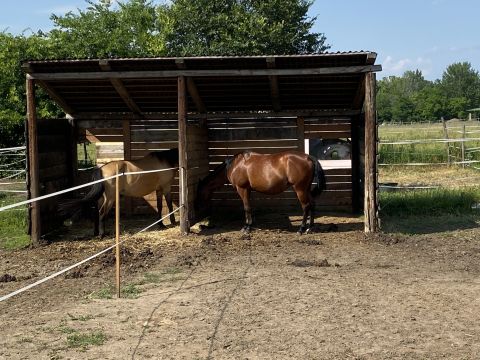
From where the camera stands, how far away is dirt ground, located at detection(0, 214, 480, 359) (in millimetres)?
4414

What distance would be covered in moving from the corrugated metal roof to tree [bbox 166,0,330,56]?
18.1 m

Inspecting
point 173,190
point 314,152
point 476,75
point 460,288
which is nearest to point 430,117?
point 476,75

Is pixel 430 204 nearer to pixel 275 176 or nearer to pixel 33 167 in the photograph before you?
pixel 275 176

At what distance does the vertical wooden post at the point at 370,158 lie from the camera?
9320mm

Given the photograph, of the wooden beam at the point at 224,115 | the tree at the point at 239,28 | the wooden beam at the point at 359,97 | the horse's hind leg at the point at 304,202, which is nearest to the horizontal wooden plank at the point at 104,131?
the wooden beam at the point at 224,115

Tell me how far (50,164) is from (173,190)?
2897mm

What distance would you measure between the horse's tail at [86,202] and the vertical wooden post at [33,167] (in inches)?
19.8

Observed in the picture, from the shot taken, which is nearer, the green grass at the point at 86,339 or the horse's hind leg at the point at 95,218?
the green grass at the point at 86,339

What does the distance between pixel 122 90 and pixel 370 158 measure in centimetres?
478

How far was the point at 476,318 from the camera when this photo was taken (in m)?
5.07

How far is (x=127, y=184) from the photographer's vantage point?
10.2 meters

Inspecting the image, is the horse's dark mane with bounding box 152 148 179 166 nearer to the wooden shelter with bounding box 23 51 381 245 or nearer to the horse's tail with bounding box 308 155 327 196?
the wooden shelter with bounding box 23 51 381 245

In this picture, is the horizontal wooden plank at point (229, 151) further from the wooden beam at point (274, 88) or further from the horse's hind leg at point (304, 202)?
the horse's hind leg at point (304, 202)

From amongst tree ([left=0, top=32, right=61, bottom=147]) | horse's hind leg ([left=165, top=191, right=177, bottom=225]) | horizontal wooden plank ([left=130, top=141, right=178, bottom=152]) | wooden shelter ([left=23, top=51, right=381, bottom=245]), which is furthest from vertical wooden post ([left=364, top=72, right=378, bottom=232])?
tree ([left=0, top=32, right=61, bottom=147])
